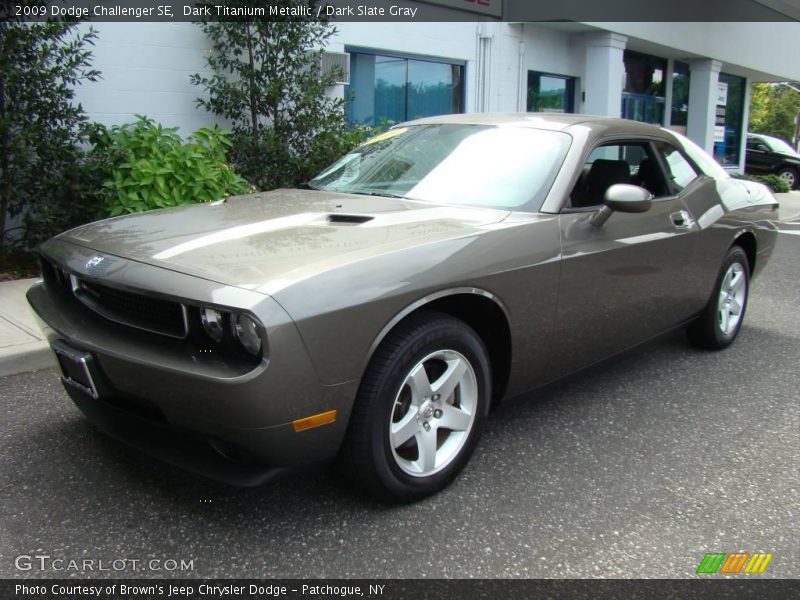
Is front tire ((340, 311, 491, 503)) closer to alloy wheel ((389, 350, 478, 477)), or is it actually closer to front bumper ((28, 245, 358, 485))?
alloy wheel ((389, 350, 478, 477))

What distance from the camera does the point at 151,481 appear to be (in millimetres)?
2947

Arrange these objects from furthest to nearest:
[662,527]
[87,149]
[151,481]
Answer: [87,149]
[151,481]
[662,527]

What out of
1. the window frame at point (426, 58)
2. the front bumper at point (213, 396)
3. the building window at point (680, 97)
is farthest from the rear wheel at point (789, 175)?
the front bumper at point (213, 396)

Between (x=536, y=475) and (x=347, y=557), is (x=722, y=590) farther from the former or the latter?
(x=347, y=557)

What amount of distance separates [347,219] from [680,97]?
18.7 metres

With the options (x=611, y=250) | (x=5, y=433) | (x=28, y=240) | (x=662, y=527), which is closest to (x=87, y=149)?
(x=28, y=240)

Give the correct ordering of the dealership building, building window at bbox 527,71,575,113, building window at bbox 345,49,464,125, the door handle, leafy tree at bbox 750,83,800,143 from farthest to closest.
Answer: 1. leafy tree at bbox 750,83,800,143
2. building window at bbox 527,71,575,113
3. building window at bbox 345,49,464,125
4. the dealership building
5. the door handle

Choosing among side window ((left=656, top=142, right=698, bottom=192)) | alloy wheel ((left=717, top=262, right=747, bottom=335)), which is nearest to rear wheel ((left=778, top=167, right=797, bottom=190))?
alloy wheel ((left=717, top=262, right=747, bottom=335))

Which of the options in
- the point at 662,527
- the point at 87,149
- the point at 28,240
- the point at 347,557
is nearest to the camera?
the point at 347,557

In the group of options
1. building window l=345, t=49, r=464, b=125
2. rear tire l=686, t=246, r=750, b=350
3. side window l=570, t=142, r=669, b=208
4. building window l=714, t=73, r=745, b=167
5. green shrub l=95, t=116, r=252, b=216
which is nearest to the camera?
side window l=570, t=142, r=669, b=208

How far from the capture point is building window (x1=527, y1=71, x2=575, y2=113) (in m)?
13.9

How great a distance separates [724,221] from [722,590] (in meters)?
2.78

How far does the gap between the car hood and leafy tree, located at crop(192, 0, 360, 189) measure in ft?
15.1

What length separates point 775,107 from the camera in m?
45.1
